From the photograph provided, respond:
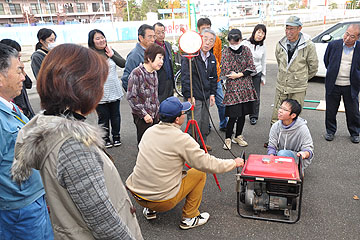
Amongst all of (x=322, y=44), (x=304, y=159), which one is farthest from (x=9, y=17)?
(x=304, y=159)

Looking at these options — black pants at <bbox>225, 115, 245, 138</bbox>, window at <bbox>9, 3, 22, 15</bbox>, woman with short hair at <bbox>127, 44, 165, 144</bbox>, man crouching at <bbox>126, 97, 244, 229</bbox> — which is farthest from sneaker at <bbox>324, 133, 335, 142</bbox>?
window at <bbox>9, 3, 22, 15</bbox>

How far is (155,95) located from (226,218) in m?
1.71

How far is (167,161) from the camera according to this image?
2.29 meters

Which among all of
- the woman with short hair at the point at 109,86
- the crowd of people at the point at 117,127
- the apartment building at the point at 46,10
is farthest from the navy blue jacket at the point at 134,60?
the apartment building at the point at 46,10

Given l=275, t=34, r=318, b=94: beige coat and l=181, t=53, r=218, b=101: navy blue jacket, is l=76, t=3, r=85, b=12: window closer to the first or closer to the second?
l=181, t=53, r=218, b=101: navy blue jacket

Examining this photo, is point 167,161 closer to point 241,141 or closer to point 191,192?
point 191,192

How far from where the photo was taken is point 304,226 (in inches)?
100

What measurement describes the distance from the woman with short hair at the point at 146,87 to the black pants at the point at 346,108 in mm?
2739

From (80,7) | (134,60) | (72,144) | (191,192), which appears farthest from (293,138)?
(80,7)

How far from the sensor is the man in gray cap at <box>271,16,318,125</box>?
383cm

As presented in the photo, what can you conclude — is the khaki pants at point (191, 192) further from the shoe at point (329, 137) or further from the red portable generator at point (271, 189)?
the shoe at point (329, 137)

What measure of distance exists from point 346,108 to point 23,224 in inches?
175

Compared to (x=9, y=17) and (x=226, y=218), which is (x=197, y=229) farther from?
(x=9, y=17)

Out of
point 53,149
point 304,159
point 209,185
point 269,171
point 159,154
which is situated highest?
point 53,149
